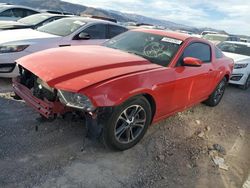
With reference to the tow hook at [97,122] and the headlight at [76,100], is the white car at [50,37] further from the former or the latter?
the tow hook at [97,122]

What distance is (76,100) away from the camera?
3.32 meters

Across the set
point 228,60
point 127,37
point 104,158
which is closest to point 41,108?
point 104,158

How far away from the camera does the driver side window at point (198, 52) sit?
4.69 meters

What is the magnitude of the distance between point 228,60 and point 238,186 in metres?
3.66

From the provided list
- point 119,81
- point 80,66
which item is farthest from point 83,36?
point 119,81

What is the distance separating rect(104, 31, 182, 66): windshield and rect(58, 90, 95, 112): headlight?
4.92ft

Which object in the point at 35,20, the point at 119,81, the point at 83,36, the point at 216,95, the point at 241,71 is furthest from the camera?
the point at 35,20

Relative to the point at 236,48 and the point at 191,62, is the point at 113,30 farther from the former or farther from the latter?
the point at 236,48

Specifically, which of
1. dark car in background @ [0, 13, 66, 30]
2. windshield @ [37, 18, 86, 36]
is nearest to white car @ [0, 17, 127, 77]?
windshield @ [37, 18, 86, 36]

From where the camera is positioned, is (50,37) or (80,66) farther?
(50,37)

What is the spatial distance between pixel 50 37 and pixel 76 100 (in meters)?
3.78

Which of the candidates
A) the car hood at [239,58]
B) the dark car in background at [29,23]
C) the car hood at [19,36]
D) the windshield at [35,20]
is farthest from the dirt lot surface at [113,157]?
the windshield at [35,20]

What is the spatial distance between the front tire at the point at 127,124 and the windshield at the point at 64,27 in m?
3.85

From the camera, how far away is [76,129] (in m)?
4.24
